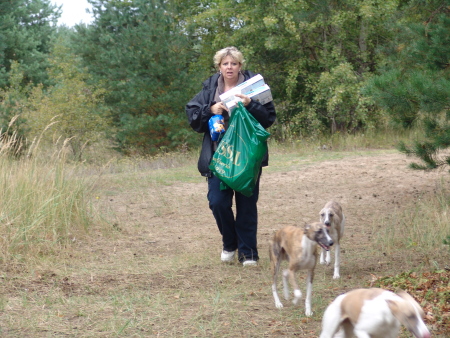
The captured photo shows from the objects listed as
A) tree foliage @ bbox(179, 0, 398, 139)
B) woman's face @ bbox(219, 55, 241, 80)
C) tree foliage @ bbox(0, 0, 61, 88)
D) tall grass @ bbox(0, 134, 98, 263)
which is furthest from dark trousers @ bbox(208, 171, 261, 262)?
tree foliage @ bbox(0, 0, 61, 88)

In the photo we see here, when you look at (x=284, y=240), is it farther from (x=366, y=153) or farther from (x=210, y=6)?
(x=210, y=6)

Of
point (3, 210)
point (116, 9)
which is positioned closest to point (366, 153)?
point (3, 210)

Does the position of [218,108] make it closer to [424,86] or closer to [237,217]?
[237,217]

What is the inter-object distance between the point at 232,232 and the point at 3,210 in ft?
8.24

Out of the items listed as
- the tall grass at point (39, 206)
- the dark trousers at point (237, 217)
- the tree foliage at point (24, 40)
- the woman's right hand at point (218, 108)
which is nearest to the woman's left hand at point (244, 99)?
the woman's right hand at point (218, 108)

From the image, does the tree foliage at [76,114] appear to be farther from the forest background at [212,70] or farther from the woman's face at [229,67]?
the woman's face at [229,67]

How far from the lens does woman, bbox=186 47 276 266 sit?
5.92 m

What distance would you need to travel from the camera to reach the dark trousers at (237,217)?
611 centimetres

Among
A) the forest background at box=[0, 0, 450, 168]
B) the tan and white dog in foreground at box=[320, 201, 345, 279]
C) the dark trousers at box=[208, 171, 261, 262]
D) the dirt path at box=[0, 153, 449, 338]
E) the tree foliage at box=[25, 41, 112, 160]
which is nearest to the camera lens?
the dirt path at box=[0, 153, 449, 338]

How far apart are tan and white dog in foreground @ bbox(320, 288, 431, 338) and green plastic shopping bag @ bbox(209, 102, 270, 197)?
2405mm

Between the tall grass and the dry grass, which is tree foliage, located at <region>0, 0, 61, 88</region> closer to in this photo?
the dry grass

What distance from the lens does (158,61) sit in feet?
67.4

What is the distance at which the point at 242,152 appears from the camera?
5730 mm

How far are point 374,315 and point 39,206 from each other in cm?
479
